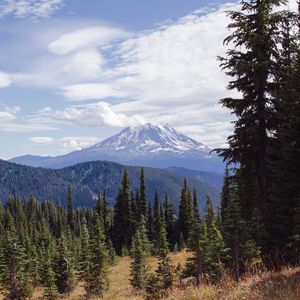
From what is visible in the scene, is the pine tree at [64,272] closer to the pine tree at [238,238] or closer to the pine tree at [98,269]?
the pine tree at [98,269]

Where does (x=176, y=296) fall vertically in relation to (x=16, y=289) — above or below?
above

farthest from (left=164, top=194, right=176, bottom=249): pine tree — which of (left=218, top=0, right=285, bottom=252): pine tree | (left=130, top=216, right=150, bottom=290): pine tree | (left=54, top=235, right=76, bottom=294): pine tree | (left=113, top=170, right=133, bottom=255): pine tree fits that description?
(left=218, top=0, right=285, bottom=252): pine tree

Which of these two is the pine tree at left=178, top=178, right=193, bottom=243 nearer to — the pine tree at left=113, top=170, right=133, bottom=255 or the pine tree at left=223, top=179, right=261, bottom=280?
the pine tree at left=113, top=170, right=133, bottom=255

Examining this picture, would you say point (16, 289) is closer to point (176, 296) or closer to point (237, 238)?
point (237, 238)

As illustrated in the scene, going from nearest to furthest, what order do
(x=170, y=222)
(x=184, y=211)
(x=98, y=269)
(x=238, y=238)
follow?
(x=238, y=238) → (x=98, y=269) → (x=184, y=211) → (x=170, y=222)

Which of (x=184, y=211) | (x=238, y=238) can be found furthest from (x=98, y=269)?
(x=184, y=211)

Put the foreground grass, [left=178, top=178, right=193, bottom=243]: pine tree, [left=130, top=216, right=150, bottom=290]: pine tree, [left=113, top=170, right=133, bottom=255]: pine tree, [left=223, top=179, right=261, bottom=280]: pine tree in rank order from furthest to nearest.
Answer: [left=113, top=170, right=133, bottom=255]: pine tree → [left=178, top=178, right=193, bottom=243]: pine tree → [left=130, top=216, right=150, bottom=290]: pine tree → [left=223, top=179, right=261, bottom=280]: pine tree → the foreground grass

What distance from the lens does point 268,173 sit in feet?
70.9

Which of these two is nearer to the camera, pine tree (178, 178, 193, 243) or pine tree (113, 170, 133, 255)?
pine tree (178, 178, 193, 243)

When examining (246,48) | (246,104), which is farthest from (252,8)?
(246,104)

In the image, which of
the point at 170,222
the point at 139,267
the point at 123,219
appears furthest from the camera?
the point at 170,222

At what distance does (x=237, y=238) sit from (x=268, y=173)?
5.45 metres

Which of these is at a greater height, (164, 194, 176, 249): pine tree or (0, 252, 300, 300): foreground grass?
(0, 252, 300, 300): foreground grass

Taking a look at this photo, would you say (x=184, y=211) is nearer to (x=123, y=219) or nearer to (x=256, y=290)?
(x=123, y=219)
